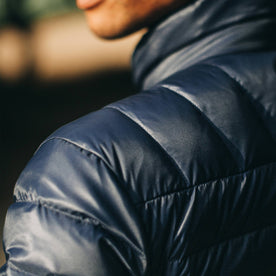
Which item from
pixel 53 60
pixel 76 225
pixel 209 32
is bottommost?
pixel 53 60

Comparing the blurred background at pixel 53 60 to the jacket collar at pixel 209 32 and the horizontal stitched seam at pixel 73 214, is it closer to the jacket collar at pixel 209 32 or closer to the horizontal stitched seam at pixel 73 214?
the jacket collar at pixel 209 32

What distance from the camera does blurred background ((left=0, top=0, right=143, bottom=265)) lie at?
638 cm

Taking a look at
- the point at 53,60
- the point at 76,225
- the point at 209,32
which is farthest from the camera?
the point at 53,60

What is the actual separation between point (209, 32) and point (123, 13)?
0.23 m

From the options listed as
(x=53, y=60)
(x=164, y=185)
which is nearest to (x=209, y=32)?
(x=164, y=185)

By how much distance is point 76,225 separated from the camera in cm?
76

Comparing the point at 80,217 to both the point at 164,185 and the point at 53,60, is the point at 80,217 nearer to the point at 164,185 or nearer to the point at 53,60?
the point at 164,185

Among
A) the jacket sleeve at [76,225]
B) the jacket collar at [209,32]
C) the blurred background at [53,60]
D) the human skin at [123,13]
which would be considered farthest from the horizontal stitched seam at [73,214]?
the blurred background at [53,60]

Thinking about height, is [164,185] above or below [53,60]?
above

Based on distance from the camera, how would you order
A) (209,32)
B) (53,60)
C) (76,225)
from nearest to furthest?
(76,225), (209,32), (53,60)

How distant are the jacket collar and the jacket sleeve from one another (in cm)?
44

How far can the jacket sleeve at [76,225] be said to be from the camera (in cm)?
75

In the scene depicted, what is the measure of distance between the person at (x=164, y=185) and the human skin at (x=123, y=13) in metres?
0.25

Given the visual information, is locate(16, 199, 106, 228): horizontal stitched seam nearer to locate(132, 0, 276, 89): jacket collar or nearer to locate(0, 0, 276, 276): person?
locate(0, 0, 276, 276): person
